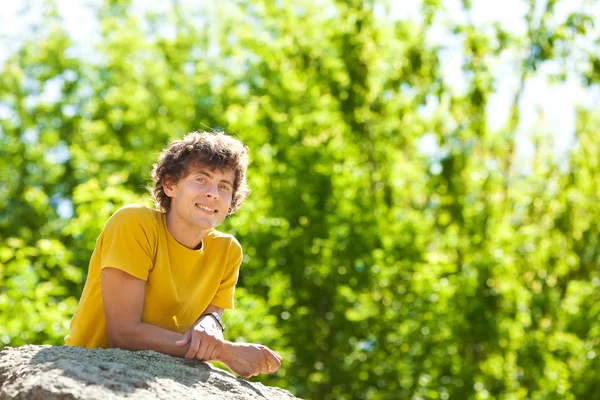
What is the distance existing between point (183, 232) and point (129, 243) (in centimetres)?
31

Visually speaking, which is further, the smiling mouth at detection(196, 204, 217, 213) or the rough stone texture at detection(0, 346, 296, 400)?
the smiling mouth at detection(196, 204, 217, 213)

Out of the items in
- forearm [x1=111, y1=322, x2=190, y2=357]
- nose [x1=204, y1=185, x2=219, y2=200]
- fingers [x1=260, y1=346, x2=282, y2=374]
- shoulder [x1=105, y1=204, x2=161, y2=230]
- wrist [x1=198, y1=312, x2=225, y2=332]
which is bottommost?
forearm [x1=111, y1=322, x2=190, y2=357]

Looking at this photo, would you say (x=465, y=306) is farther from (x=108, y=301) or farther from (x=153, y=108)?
(x=153, y=108)

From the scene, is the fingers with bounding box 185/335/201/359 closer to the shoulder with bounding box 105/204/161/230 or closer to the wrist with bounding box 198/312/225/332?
the wrist with bounding box 198/312/225/332

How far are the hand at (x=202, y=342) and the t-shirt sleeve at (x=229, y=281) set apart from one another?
14.4 inches

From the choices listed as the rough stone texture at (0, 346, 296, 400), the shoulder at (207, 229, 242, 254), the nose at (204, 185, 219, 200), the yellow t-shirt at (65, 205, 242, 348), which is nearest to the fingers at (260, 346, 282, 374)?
the rough stone texture at (0, 346, 296, 400)

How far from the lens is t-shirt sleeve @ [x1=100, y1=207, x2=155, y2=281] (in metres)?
3.59

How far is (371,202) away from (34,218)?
37.1 ft

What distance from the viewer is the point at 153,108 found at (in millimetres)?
20734

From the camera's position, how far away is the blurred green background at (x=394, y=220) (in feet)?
36.2

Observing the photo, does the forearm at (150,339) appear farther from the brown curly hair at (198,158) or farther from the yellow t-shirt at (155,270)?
the brown curly hair at (198,158)

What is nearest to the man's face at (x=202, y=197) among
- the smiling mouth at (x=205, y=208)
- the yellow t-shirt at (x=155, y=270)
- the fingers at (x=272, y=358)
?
the smiling mouth at (x=205, y=208)

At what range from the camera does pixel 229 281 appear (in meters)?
4.13

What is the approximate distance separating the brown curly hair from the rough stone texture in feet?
2.64
